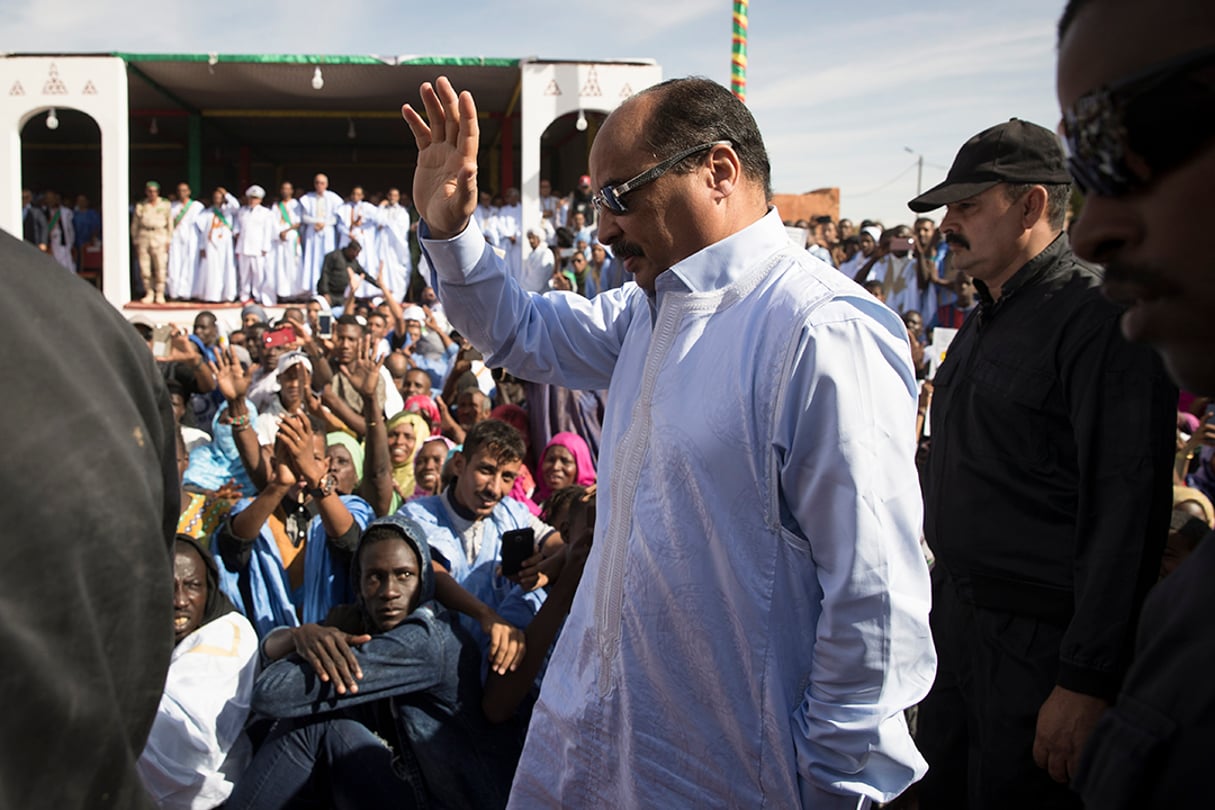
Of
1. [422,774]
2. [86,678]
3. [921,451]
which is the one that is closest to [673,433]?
[86,678]

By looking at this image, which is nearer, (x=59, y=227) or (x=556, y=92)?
(x=556, y=92)

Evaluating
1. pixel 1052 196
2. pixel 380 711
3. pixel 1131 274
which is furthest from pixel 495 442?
pixel 1131 274

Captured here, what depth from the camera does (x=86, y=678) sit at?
0.88m

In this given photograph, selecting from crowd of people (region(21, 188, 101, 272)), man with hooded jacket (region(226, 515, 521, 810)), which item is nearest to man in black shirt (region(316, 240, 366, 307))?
crowd of people (region(21, 188, 101, 272))

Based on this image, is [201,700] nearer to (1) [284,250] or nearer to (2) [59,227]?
(1) [284,250]

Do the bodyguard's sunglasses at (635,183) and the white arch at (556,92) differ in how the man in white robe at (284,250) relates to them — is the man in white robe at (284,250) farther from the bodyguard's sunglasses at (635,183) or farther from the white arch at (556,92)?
the bodyguard's sunglasses at (635,183)

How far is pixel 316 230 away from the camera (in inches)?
667

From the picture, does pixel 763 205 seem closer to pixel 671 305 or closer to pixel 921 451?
pixel 671 305

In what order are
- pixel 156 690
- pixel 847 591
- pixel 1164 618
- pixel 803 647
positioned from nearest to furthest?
pixel 1164 618 → pixel 156 690 → pixel 847 591 → pixel 803 647

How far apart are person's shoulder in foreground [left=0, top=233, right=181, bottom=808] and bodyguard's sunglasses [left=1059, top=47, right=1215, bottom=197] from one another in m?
0.88

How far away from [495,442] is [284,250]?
551 inches

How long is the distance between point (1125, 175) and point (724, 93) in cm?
125

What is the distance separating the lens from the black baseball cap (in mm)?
2598

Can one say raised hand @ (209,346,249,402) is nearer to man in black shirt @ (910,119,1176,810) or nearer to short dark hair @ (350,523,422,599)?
short dark hair @ (350,523,422,599)
